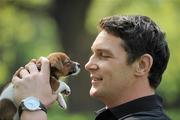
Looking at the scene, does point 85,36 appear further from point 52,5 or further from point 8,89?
point 8,89

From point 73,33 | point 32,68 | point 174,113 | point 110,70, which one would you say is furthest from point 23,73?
point 73,33

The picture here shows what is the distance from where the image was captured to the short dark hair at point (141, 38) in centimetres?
404

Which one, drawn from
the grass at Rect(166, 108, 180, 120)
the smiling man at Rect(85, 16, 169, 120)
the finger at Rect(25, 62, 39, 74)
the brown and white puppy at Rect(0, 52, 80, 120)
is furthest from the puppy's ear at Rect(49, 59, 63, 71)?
the grass at Rect(166, 108, 180, 120)

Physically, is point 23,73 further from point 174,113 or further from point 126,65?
point 174,113

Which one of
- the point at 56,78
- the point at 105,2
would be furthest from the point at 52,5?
the point at 56,78

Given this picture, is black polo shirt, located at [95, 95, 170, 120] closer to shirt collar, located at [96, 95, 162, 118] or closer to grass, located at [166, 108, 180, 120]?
shirt collar, located at [96, 95, 162, 118]

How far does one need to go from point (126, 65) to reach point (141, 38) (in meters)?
0.17

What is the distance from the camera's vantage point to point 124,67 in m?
4.04

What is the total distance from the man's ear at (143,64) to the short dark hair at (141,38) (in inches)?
0.9

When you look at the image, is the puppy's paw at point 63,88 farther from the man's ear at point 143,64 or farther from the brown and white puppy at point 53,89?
the man's ear at point 143,64

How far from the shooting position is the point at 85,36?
680 inches

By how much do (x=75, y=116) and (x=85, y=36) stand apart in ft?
6.91

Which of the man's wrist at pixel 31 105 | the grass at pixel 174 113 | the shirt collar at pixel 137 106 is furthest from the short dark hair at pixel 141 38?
the grass at pixel 174 113

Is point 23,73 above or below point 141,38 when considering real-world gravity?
below
